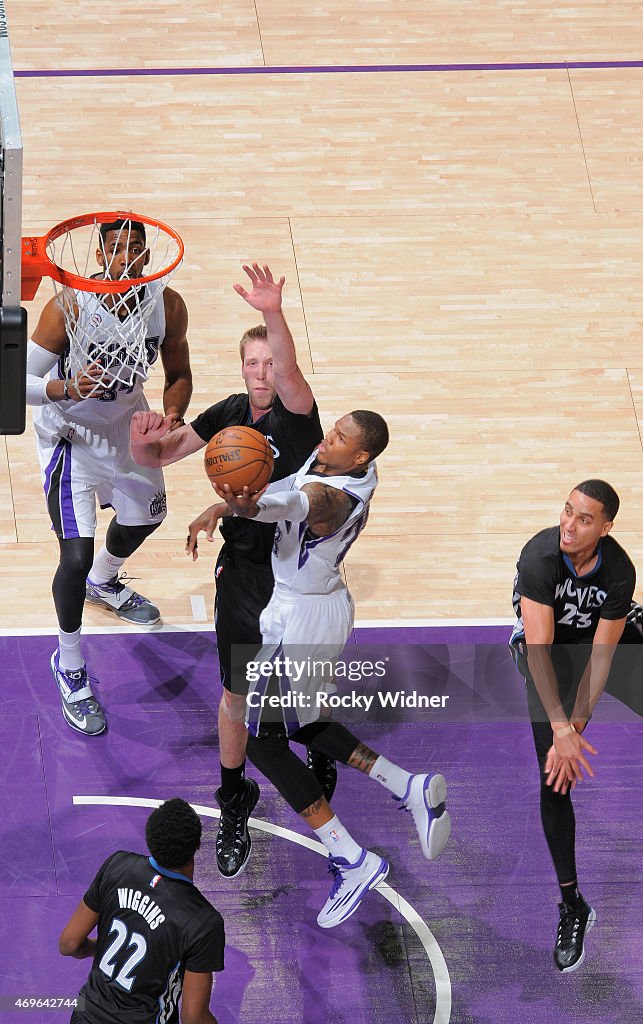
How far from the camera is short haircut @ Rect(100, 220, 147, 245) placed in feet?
20.0

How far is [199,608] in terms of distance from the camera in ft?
23.7

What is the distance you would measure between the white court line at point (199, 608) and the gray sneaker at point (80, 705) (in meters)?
0.86

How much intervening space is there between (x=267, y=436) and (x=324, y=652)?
3.27 feet

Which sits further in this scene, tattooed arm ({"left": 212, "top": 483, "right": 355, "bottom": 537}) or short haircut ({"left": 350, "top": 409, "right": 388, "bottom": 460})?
short haircut ({"left": 350, "top": 409, "right": 388, "bottom": 460})

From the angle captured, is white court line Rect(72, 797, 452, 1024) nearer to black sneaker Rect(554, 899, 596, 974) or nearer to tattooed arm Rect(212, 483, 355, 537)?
black sneaker Rect(554, 899, 596, 974)

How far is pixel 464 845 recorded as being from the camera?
605 cm

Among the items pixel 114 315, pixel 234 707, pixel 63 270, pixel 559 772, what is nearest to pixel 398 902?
pixel 559 772

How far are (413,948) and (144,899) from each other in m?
1.61

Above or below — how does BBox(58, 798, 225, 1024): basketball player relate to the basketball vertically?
below

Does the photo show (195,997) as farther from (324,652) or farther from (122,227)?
(122,227)

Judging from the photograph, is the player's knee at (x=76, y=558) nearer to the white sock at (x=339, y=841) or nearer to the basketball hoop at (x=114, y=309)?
the basketball hoop at (x=114, y=309)

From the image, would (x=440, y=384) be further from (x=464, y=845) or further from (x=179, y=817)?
(x=179, y=817)

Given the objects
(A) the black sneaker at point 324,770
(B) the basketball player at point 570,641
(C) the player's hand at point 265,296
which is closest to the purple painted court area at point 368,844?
(A) the black sneaker at point 324,770

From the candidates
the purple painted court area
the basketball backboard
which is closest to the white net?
the basketball backboard
